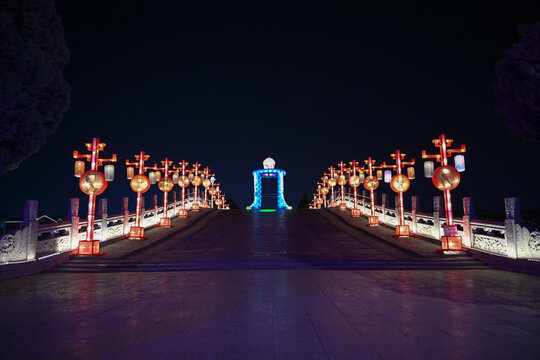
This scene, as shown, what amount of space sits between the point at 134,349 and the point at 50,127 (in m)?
8.31

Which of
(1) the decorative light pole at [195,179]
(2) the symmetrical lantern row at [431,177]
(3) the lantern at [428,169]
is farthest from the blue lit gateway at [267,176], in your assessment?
(3) the lantern at [428,169]

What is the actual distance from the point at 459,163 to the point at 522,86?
9.63ft

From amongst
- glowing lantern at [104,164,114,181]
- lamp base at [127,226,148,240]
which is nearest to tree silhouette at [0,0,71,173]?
glowing lantern at [104,164,114,181]

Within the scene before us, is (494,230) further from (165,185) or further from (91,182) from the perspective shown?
(165,185)

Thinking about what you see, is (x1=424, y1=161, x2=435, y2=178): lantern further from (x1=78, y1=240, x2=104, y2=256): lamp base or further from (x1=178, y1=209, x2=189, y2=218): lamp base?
(x1=178, y1=209, x2=189, y2=218): lamp base

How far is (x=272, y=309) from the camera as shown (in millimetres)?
5516

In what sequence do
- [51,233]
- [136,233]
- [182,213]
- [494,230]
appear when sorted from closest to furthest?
1. [494,230]
2. [51,233]
3. [136,233]
4. [182,213]

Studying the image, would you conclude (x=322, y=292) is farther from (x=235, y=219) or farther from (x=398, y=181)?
(x=235, y=219)

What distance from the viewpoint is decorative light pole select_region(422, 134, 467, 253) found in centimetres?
1060

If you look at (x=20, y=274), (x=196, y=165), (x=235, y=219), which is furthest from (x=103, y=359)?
(x=196, y=165)

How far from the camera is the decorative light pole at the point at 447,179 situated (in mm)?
10602

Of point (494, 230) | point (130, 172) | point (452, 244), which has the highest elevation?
point (130, 172)

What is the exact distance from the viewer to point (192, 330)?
4.52 m

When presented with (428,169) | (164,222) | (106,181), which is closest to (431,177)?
(428,169)
